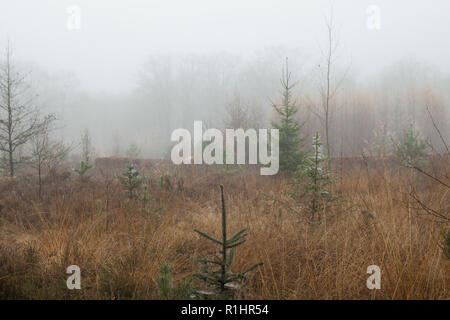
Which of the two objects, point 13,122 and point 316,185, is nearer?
point 316,185

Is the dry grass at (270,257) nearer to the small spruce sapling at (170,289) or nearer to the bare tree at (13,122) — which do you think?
the small spruce sapling at (170,289)

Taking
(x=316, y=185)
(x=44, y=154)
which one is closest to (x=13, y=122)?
(x=44, y=154)

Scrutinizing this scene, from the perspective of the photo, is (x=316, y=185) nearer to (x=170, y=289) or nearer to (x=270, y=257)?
(x=270, y=257)

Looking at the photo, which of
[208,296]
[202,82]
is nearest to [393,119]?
[208,296]

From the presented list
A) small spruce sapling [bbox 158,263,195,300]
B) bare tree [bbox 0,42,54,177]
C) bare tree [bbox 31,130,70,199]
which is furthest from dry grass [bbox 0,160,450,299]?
bare tree [bbox 0,42,54,177]

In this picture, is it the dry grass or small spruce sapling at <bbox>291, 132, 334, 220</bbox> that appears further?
small spruce sapling at <bbox>291, 132, 334, 220</bbox>

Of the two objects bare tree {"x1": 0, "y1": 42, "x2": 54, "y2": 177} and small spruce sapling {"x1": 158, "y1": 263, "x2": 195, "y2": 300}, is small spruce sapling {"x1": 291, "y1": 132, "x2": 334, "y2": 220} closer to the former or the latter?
small spruce sapling {"x1": 158, "y1": 263, "x2": 195, "y2": 300}

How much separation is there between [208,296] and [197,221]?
2.23 meters

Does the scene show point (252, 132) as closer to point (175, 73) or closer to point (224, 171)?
point (224, 171)

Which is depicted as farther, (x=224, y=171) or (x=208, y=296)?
(x=224, y=171)

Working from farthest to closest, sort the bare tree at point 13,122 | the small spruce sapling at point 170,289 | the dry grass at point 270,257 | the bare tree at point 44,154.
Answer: the bare tree at point 13,122 → the bare tree at point 44,154 → the dry grass at point 270,257 → the small spruce sapling at point 170,289

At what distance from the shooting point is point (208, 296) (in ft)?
6.00

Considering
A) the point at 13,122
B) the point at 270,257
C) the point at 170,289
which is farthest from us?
the point at 13,122

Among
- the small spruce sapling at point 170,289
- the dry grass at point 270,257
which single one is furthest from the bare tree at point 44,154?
the small spruce sapling at point 170,289
